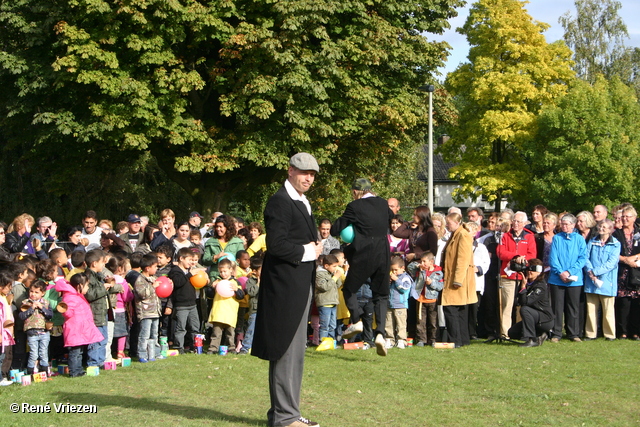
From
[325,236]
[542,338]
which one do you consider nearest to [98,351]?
[325,236]

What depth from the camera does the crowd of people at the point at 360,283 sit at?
962cm

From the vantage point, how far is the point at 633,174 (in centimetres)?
4372

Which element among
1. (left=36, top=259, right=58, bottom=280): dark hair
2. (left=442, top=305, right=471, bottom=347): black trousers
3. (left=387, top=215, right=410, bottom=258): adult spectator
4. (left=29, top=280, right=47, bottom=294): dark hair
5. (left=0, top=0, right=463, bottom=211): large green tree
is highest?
(left=0, top=0, right=463, bottom=211): large green tree

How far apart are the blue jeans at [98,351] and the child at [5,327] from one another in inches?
37.7

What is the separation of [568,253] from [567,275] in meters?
0.37

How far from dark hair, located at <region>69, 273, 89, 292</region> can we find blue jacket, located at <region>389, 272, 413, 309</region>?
478cm

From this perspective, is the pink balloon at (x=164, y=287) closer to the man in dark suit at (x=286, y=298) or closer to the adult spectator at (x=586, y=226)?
the man in dark suit at (x=286, y=298)

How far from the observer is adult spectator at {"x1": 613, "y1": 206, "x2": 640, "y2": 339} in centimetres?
1266

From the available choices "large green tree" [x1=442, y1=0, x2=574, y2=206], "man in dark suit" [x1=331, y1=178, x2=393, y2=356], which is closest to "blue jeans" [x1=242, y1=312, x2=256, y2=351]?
"man in dark suit" [x1=331, y1=178, x2=393, y2=356]

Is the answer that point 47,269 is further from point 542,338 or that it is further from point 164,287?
point 542,338

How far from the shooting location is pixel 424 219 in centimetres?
1257

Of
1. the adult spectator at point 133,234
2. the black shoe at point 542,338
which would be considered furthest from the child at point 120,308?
the black shoe at point 542,338

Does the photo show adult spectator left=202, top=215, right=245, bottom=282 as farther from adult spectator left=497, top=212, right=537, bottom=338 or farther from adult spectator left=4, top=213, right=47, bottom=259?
adult spectator left=497, top=212, right=537, bottom=338

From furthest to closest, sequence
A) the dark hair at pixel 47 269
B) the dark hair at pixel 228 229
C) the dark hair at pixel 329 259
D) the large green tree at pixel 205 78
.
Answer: the large green tree at pixel 205 78 < the dark hair at pixel 228 229 < the dark hair at pixel 329 259 < the dark hair at pixel 47 269
